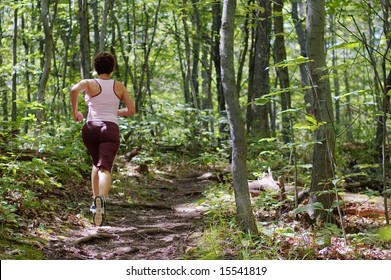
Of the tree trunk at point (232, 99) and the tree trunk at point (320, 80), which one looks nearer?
the tree trunk at point (232, 99)

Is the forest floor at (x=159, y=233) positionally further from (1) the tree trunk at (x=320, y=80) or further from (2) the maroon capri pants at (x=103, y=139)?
(2) the maroon capri pants at (x=103, y=139)

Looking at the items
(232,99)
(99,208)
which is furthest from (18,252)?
(232,99)

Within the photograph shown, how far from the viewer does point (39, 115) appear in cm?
798

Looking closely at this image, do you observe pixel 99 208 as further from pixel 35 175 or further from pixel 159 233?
pixel 35 175

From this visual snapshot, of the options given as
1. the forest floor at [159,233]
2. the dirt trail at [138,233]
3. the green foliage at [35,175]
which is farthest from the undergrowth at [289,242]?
the green foliage at [35,175]

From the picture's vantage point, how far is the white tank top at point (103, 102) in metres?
5.24

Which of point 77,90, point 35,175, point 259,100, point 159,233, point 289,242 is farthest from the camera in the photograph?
point 35,175

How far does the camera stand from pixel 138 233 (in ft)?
17.6

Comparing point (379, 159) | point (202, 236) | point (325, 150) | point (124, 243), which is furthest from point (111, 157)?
point (379, 159)

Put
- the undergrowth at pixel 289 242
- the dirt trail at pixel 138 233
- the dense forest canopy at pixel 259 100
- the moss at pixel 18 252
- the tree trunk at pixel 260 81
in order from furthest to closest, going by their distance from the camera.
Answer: the tree trunk at pixel 260 81 < the dense forest canopy at pixel 259 100 < the dirt trail at pixel 138 233 < the undergrowth at pixel 289 242 < the moss at pixel 18 252

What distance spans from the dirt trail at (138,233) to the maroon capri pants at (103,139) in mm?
827

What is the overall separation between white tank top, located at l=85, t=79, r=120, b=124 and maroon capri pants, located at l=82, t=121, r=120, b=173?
0.07m

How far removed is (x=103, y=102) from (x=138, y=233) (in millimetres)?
1599

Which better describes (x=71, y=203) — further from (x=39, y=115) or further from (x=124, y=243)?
(x=39, y=115)
